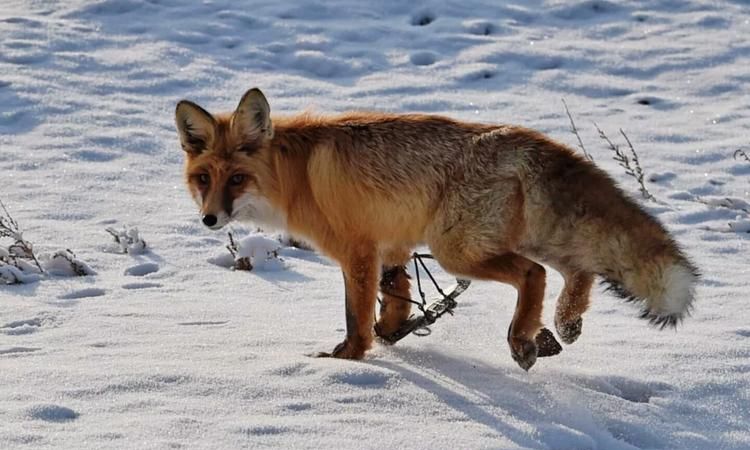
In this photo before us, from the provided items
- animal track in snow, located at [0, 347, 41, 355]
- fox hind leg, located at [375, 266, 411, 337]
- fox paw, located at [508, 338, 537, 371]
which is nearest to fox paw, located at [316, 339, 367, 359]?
fox hind leg, located at [375, 266, 411, 337]

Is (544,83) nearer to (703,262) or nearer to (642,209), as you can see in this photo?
(703,262)

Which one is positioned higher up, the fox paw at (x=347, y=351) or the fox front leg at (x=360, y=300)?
the fox front leg at (x=360, y=300)

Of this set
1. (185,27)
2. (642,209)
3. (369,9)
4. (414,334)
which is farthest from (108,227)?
(369,9)

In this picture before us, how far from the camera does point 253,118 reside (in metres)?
5.30

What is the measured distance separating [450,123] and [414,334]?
3.75ft

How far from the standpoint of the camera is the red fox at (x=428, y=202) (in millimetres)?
4859

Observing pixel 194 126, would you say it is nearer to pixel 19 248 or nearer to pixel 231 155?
pixel 231 155

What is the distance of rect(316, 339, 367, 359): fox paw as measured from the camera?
5172 millimetres

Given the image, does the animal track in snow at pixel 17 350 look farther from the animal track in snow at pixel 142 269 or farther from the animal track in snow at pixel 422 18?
the animal track in snow at pixel 422 18

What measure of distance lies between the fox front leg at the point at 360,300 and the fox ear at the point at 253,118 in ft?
2.56

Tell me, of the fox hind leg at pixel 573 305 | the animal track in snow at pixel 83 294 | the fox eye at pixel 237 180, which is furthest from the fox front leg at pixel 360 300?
the animal track in snow at pixel 83 294

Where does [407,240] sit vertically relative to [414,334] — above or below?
above

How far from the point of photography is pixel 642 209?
4.88 meters

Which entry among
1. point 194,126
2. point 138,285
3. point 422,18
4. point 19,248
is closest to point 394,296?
point 194,126
